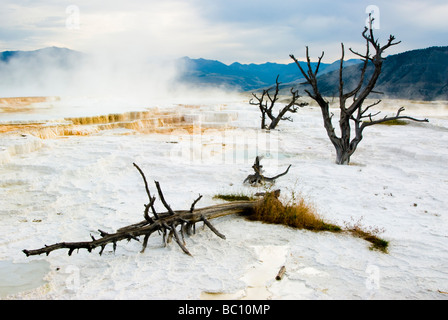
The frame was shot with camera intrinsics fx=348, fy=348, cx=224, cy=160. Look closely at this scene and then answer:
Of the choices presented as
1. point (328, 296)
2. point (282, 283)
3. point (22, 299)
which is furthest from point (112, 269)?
point (328, 296)

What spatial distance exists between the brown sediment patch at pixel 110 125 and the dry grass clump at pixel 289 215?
8.44m

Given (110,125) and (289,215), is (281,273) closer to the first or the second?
(289,215)

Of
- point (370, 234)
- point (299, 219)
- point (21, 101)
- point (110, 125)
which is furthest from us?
point (21, 101)

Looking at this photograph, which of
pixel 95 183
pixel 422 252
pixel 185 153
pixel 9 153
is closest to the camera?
pixel 422 252

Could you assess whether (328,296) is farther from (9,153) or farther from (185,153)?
(9,153)

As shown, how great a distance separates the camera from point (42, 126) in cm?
1130

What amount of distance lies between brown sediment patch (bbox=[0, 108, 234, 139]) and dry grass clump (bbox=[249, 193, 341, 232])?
27.7ft

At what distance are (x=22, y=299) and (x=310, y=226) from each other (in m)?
3.19

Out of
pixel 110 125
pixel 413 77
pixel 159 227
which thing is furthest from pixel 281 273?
pixel 413 77

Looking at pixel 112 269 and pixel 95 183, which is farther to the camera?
pixel 95 183

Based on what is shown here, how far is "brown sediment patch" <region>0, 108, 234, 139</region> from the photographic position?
35.9 feet

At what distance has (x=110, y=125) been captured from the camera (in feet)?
46.4

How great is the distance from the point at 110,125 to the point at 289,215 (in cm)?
1126

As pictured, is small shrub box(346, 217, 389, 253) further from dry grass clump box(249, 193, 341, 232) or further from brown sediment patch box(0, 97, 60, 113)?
brown sediment patch box(0, 97, 60, 113)
